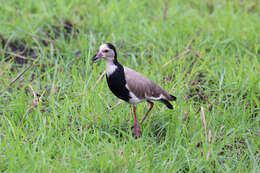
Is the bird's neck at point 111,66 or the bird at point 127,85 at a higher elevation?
the bird's neck at point 111,66

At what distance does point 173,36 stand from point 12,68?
2.07 meters

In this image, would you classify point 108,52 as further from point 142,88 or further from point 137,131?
point 137,131

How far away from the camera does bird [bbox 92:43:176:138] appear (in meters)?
3.75

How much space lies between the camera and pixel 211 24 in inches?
237

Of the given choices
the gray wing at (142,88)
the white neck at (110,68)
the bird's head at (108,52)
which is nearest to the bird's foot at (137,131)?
the gray wing at (142,88)

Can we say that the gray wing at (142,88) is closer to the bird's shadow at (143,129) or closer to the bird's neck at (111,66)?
the bird's neck at (111,66)

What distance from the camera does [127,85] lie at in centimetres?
379

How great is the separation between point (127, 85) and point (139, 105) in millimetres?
543

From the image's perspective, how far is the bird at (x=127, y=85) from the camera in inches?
148

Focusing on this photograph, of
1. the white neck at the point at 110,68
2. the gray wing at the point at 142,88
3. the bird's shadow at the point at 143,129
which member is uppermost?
the white neck at the point at 110,68

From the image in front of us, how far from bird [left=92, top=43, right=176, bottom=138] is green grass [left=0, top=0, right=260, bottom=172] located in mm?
250

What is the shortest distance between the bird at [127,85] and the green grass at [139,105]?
0.82ft

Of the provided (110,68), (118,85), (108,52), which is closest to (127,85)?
(118,85)

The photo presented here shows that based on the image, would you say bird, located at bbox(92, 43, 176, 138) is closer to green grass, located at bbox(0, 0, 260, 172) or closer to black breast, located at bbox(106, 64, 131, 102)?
black breast, located at bbox(106, 64, 131, 102)
